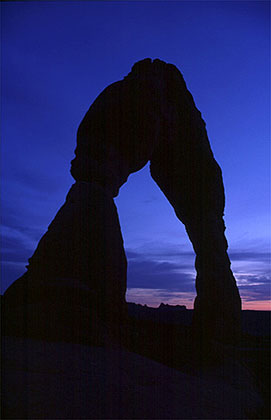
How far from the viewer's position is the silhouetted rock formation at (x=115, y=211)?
4.49 metres

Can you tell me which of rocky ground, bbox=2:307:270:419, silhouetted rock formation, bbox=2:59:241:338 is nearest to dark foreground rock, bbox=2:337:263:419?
rocky ground, bbox=2:307:270:419

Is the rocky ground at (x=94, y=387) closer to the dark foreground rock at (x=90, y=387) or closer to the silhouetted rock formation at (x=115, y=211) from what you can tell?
the dark foreground rock at (x=90, y=387)

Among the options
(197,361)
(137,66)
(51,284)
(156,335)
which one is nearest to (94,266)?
(51,284)

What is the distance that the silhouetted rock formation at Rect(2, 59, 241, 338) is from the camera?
4.49 metres

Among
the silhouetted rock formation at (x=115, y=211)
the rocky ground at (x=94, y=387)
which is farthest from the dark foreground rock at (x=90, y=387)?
the silhouetted rock formation at (x=115, y=211)

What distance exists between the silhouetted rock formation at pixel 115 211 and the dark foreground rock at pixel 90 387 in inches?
26.2

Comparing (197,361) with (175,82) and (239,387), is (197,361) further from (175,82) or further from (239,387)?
(175,82)

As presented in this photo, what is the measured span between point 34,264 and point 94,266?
3.26ft

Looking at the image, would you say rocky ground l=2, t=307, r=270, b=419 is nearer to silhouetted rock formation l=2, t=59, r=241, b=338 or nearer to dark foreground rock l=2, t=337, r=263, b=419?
dark foreground rock l=2, t=337, r=263, b=419

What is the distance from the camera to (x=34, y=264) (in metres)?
4.97

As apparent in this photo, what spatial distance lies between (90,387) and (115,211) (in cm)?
375

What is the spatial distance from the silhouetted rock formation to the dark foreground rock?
0.67 m

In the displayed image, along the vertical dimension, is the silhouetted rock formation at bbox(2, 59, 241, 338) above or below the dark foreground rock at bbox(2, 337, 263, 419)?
above

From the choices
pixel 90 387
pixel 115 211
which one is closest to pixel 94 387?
pixel 90 387
